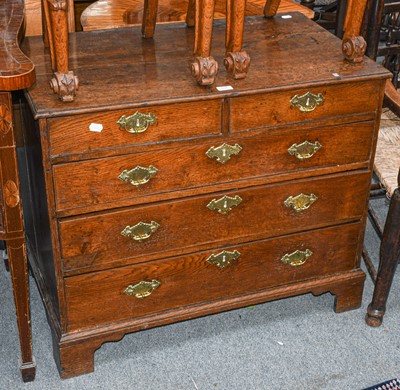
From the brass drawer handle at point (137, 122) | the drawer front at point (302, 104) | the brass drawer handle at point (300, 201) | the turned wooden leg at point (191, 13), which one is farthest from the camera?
the turned wooden leg at point (191, 13)

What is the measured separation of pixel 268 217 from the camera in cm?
267

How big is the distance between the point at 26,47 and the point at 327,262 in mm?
1350

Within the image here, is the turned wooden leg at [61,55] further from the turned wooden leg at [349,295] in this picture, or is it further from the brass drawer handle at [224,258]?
the turned wooden leg at [349,295]

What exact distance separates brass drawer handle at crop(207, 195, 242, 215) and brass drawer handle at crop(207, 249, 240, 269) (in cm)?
17

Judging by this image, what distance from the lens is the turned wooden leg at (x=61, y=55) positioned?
2137 millimetres

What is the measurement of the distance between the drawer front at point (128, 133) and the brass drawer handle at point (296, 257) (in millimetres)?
630

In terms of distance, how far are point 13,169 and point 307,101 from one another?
37.7 inches

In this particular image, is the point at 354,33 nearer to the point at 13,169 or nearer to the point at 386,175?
the point at 386,175

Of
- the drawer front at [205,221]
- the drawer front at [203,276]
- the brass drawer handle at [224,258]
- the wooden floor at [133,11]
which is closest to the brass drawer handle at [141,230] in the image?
the drawer front at [205,221]

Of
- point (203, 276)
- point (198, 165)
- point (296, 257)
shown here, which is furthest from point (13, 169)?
point (296, 257)

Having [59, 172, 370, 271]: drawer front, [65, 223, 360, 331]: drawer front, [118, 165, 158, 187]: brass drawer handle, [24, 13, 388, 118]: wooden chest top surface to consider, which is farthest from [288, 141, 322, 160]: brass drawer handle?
[118, 165, 158, 187]: brass drawer handle

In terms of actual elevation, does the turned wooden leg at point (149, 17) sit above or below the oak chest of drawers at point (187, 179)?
above

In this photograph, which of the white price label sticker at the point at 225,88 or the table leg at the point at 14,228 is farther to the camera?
the white price label sticker at the point at 225,88

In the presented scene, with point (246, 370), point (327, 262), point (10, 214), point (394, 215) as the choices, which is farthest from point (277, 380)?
point (10, 214)
